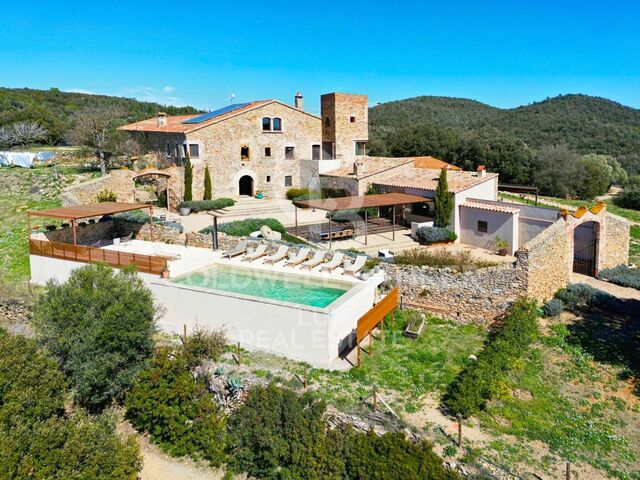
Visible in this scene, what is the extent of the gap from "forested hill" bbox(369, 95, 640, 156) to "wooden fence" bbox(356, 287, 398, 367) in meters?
39.1

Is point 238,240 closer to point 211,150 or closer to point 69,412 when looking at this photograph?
point 69,412

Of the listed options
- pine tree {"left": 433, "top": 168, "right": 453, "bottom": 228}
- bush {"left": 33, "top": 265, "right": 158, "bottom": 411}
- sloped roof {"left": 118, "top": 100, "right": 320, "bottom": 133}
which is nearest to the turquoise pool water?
bush {"left": 33, "top": 265, "right": 158, "bottom": 411}

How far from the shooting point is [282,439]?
989cm

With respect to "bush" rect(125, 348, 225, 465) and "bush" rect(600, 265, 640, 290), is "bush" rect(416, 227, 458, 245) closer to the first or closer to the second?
"bush" rect(600, 265, 640, 290)

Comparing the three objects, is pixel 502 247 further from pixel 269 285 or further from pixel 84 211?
pixel 84 211

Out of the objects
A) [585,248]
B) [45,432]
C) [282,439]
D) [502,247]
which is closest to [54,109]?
[502,247]

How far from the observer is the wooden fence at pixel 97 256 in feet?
51.8

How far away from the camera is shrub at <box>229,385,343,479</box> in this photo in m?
9.52

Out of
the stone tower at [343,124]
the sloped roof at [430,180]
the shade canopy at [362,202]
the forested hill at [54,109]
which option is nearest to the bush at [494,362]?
the shade canopy at [362,202]

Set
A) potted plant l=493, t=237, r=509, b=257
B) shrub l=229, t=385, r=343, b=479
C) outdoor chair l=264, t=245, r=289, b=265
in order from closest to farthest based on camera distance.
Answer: shrub l=229, t=385, r=343, b=479
outdoor chair l=264, t=245, r=289, b=265
potted plant l=493, t=237, r=509, b=257

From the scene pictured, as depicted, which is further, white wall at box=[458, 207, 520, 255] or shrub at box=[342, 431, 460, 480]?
white wall at box=[458, 207, 520, 255]

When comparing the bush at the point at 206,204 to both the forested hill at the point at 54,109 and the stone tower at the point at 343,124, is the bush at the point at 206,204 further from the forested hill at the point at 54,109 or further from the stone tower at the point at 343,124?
the forested hill at the point at 54,109

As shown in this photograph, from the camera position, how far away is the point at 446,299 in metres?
15.7

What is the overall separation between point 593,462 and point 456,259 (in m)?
8.59
